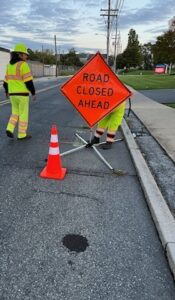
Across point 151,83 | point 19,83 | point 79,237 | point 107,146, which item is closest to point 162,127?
point 107,146

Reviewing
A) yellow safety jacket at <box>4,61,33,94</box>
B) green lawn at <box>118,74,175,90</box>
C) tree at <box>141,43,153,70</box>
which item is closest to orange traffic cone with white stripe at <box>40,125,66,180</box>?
yellow safety jacket at <box>4,61,33,94</box>

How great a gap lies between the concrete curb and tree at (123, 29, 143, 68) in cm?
12674

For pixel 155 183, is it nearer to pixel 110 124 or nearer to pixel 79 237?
pixel 79 237

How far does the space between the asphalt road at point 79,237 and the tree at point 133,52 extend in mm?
127194

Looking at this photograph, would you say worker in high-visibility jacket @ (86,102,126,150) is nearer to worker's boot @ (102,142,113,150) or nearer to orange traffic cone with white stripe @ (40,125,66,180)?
worker's boot @ (102,142,113,150)

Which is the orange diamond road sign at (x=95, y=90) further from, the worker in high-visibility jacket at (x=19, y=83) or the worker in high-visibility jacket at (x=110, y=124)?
the worker in high-visibility jacket at (x=19, y=83)

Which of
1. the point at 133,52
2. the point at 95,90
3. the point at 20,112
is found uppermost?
the point at 133,52

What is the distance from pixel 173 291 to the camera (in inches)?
106

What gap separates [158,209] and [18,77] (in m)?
4.52

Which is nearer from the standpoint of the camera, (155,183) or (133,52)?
(155,183)

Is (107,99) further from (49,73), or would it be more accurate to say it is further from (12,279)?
(49,73)

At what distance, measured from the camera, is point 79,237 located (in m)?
3.42

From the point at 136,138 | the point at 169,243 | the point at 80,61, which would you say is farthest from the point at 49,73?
the point at 169,243

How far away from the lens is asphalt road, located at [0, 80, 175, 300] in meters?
2.69
